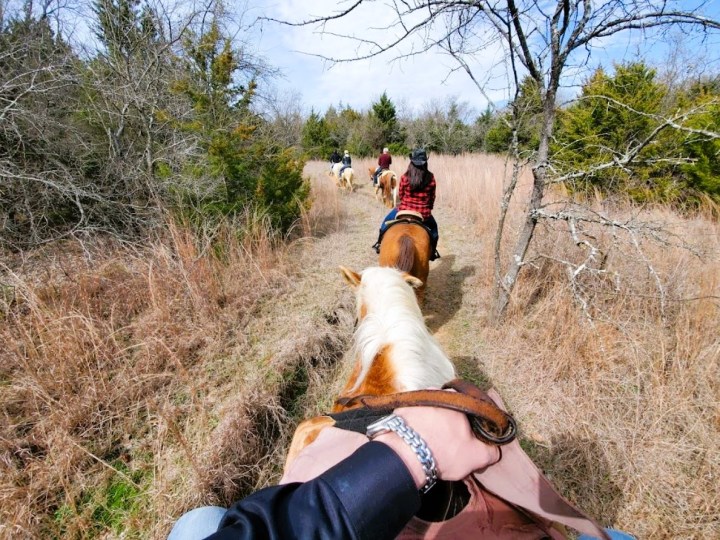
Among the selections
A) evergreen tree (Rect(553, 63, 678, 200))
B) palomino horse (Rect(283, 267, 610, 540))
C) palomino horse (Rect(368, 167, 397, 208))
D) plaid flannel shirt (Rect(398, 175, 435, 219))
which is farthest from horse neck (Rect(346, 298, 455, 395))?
palomino horse (Rect(368, 167, 397, 208))

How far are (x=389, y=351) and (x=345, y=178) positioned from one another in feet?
37.3

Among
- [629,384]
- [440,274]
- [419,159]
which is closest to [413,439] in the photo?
[629,384]

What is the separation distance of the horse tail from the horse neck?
1.55 metres

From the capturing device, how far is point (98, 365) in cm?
231

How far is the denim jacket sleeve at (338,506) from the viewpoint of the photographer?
24.2 inches

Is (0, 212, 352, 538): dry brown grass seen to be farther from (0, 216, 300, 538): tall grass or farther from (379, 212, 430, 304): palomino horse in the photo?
(379, 212, 430, 304): palomino horse

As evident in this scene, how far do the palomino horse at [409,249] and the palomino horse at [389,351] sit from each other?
1.33 metres

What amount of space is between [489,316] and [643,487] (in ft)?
5.96

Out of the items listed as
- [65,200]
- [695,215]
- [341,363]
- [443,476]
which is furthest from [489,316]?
[65,200]

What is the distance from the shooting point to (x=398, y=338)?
1606mm

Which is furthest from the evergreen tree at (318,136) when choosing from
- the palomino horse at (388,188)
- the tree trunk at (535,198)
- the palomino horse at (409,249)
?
the tree trunk at (535,198)

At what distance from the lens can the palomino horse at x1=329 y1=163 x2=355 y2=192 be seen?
11.9 metres

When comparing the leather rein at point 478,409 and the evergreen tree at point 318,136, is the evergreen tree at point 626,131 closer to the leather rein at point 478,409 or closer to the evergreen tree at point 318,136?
the leather rein at point 478,409

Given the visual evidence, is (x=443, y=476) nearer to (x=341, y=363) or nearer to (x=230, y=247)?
(x=341, y=363)
